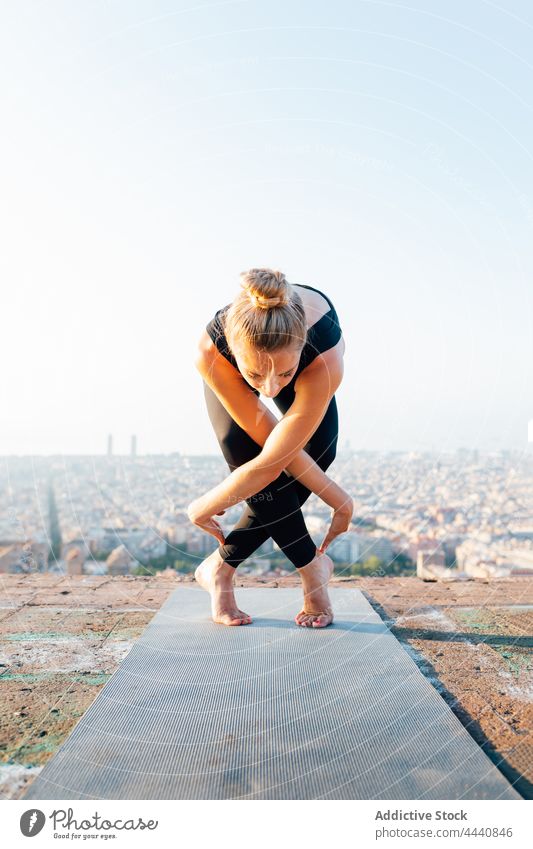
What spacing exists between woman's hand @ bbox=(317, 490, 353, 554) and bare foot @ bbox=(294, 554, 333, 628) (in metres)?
0.13

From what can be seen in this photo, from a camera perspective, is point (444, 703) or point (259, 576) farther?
point (259, 576)

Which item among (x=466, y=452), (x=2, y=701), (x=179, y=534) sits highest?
(x=466, y=452)

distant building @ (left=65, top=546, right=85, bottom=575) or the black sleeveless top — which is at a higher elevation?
the black sleeveless top

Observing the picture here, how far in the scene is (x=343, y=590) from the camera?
3.72 metres

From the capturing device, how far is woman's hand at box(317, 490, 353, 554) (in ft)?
9.36

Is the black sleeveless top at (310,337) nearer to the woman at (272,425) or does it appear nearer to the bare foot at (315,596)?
the woman at (272,425)

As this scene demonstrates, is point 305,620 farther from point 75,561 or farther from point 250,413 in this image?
point 75,561

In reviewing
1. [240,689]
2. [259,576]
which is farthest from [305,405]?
[259,576]

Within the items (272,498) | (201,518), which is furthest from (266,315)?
(201,518)

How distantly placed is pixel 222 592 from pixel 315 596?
0.39 m

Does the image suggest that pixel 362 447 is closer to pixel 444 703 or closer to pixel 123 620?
pixel 123 620

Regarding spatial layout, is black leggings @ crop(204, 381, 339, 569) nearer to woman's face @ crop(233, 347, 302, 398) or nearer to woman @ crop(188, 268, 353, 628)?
woman @ crop(188, 268, 353, 628)

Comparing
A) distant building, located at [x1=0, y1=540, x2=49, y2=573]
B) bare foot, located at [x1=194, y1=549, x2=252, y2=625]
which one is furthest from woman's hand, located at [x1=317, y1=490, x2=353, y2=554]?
Result: distant building, located at [x1=0, y1=540, x2=49, y2=573]
